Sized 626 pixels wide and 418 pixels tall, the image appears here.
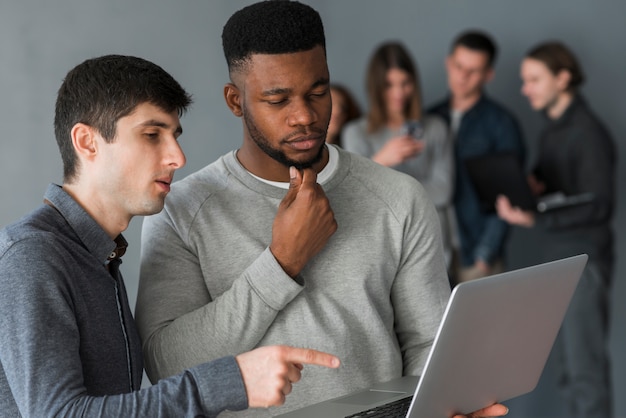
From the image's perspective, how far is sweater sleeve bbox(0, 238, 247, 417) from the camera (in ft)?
3.54

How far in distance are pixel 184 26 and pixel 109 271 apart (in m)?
2.56

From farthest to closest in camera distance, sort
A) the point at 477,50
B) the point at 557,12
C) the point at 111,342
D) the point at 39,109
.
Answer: the point at 557,12 < the point at 477,50 < the point at 39,109 < the point at 111,342

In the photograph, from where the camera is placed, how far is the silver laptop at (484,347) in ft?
3.73

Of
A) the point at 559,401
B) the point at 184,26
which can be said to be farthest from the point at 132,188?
the point at 559,401

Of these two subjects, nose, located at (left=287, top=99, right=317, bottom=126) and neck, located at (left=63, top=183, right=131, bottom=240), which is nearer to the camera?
neck, located at (left=63, top=183, right=131, bottom=240)

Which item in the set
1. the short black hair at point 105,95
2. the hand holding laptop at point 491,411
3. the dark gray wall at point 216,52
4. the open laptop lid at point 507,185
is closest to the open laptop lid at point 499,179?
the open laptop lid at point 507,185

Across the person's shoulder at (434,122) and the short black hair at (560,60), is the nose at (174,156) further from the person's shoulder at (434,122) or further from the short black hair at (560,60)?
the short black hair at (560,60)

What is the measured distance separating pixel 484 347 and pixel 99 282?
0.54 m

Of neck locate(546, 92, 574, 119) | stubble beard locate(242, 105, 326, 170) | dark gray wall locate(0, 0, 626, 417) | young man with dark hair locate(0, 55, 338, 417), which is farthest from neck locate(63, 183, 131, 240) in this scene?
neck locate(546, 92, 574, 119)

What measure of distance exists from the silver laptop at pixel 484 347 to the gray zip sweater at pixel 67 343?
0.68 ft

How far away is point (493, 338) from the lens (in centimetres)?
122

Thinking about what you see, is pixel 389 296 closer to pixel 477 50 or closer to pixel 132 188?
pixel 132 188

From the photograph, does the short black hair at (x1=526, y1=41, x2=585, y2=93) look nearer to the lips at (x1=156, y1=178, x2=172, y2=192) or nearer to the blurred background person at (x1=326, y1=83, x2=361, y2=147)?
the blurred background person at (x1=326, y1=83, x2=361, y2=147)

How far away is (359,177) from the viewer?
5.12ft
